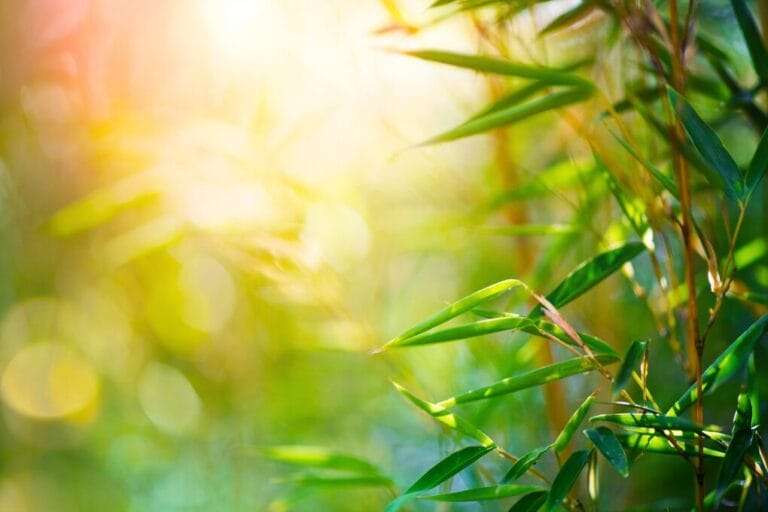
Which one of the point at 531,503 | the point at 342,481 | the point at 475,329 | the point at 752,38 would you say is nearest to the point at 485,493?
the point at 531,503

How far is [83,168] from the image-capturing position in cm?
159

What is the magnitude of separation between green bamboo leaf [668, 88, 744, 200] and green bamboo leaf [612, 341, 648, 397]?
0.13m

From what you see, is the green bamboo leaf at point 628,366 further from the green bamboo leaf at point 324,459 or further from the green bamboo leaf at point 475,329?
the green bamboo leaf at point 324,459

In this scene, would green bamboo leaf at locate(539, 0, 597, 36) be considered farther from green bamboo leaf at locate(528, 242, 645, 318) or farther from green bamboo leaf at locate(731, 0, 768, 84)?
green bamboo leaf at locate(528, 242, 645, 318)

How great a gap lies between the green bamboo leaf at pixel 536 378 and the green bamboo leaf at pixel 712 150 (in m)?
0.15

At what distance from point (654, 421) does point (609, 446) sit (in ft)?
0.12

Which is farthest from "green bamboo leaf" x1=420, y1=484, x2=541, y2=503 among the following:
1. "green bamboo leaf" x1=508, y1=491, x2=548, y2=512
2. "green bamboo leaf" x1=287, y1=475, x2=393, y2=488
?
"green bamboo leaf" x1=287, y1=475, x2=393, y2=488

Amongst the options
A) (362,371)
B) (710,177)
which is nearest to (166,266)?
(362,371)

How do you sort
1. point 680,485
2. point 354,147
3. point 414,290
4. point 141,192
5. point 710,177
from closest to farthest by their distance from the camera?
point 710,177
point 141,192
point 680,485
point 354,147
point 414,290

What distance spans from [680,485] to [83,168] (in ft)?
4.08

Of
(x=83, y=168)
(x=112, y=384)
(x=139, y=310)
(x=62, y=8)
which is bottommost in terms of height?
(x=112, y=384)

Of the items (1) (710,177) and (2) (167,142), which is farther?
(2) (167,142)

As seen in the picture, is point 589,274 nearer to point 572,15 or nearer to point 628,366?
point 628,366

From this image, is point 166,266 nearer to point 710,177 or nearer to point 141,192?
point 141,192
